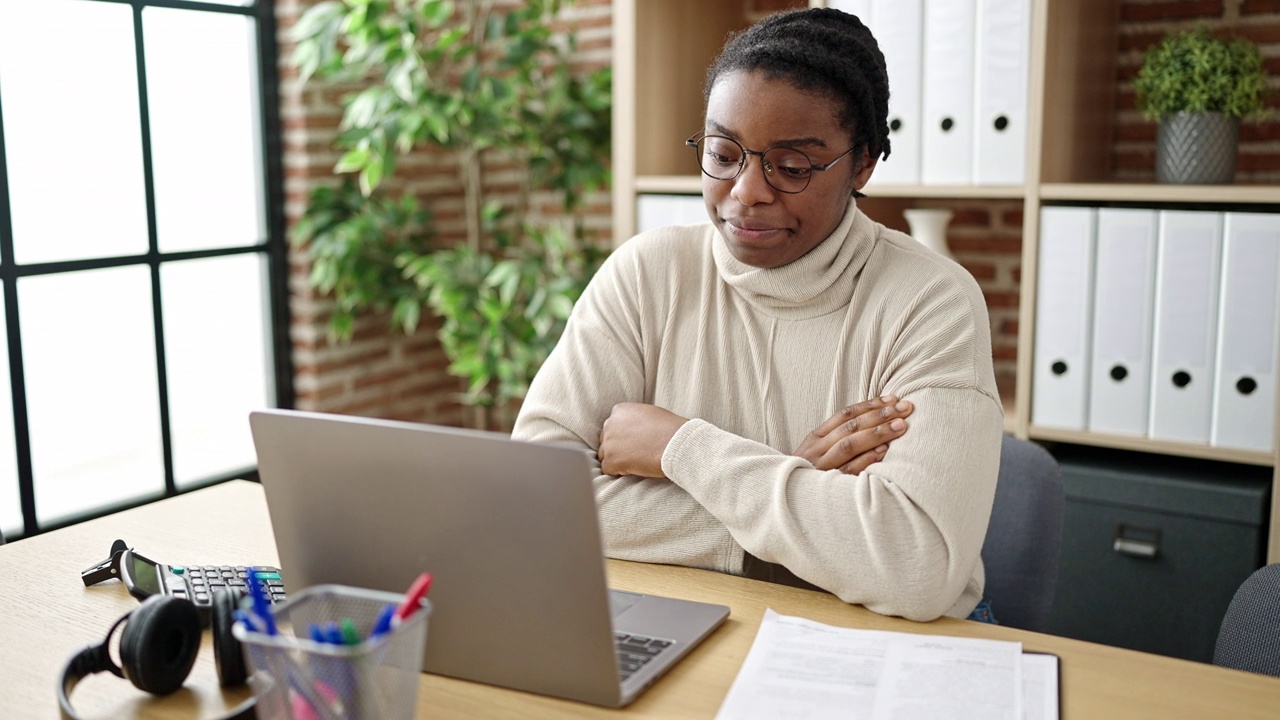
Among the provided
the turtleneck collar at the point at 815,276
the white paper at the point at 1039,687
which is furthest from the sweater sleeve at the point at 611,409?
the white paper at the point at 1039,687

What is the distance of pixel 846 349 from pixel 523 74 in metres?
1.81

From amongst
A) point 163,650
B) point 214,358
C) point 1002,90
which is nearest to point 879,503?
point 163,650

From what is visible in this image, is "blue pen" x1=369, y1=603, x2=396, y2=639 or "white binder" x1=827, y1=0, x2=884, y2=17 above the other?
"white binder" x1=827, y1=0, x2=884, y2=17

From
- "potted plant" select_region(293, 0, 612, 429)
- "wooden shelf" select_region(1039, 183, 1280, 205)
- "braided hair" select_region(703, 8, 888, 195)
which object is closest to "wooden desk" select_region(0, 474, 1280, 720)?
"braided hair" select_region(703, 8, 888, 195)

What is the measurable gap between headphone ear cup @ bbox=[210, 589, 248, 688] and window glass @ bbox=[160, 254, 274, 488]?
2100 millimetres

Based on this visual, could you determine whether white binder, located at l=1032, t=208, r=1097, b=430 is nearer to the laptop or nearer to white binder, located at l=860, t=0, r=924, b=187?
white binder, located at l=860, t=0, r=924, b=187

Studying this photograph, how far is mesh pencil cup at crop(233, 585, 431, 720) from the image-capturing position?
A: 76 cm

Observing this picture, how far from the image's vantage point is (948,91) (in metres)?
2.33

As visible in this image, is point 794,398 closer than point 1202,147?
Yes

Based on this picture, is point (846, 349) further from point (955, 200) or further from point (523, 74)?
point (523, 74)

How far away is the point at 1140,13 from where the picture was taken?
252 cm

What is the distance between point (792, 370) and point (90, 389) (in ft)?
6.52

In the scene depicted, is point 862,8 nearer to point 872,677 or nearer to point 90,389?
point 872,677

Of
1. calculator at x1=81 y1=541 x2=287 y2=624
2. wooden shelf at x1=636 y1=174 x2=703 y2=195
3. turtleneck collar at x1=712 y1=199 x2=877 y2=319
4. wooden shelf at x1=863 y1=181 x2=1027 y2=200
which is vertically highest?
wooden shelf at x1=636 y1=174 x2=703 y2=195
